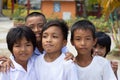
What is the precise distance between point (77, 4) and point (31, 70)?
2477 centimetres

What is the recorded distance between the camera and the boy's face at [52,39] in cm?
256

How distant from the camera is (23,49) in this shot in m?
2.62

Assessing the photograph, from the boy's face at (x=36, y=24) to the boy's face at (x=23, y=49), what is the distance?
185 mm

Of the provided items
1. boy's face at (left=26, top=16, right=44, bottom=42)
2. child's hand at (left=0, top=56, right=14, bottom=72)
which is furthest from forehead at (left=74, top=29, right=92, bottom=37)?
child's hand at (left=0, top=56, right=14, bottom=72)

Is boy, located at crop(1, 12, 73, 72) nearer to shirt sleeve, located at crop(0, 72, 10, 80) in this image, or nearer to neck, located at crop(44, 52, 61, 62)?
neck, located at crop(44, 52, 61, 62)

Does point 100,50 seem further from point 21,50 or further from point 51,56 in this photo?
point 21,50

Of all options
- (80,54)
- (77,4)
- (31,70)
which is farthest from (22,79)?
(77,4)

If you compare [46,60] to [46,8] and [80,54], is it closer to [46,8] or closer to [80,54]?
[80,54]

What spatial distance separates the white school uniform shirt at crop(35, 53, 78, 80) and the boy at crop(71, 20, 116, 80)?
124mm

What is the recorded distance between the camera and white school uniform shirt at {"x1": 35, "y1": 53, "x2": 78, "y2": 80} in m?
2.52

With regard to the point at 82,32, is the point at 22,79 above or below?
below

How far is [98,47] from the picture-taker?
11.2 ft

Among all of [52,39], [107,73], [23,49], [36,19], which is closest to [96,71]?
[107,73]

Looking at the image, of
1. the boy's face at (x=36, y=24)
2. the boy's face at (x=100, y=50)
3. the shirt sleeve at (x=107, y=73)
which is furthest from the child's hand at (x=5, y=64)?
the boy's face at (x=100, y=50)
